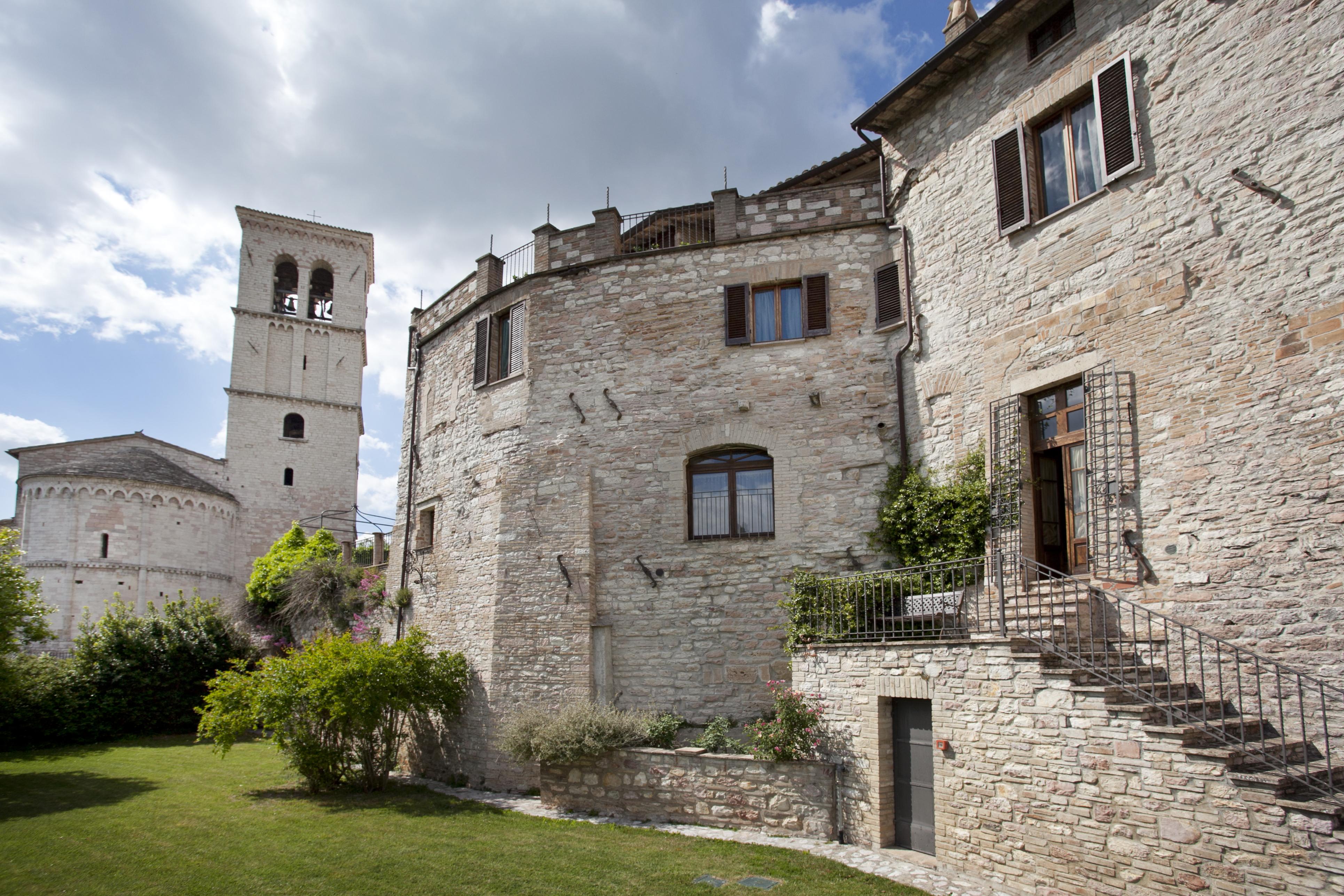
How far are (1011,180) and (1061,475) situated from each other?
152 inches

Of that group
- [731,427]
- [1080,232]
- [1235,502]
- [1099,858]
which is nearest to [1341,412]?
[1235,502]

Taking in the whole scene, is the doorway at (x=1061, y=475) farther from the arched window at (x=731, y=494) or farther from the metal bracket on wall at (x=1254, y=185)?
the arched window at (x=731, y=494)

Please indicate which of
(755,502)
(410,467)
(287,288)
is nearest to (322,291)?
(287,288)

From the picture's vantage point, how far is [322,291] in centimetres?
3844

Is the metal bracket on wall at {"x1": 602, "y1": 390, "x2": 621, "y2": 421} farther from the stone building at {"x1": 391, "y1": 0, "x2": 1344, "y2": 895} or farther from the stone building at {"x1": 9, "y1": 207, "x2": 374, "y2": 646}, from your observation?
the stone building at {"x1": 9, "y1": 207, "x2": 374, "y2": 646}

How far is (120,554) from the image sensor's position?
29.2 m

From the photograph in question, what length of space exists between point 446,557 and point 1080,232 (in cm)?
1153

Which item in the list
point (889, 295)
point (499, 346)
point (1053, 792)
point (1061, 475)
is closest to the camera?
point (1053, 792)

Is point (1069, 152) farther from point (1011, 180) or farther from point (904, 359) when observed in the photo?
point (904, 359)

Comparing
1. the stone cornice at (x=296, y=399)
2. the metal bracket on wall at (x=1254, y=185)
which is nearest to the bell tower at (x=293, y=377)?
the stone cornice at (x=296, y=399)

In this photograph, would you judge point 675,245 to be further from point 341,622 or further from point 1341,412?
point 341,622

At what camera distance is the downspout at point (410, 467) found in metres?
16.5

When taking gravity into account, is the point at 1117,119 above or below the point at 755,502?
above

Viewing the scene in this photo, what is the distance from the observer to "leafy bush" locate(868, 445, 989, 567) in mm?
10164
